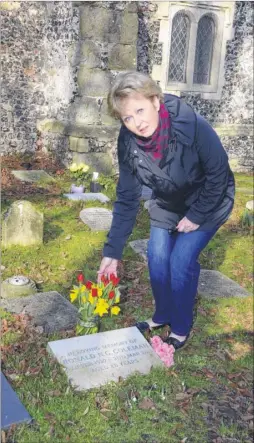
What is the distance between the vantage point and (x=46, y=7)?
9586 mm

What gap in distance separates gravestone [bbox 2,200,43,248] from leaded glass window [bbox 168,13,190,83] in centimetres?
638

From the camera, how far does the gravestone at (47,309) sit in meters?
3.82

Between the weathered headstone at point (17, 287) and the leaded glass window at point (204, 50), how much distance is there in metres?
7.99

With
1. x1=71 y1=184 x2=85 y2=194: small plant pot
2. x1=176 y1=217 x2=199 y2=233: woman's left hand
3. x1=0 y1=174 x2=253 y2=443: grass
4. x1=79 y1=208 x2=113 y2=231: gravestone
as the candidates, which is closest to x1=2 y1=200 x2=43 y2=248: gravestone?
x1=0 y1=174 x2=253 y2=443: grass

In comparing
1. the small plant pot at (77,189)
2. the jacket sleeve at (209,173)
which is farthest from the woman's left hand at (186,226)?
the small plant pot at (77,189)

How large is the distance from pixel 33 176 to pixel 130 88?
599 cm

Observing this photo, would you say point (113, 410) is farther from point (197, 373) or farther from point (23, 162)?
point (23, 162)

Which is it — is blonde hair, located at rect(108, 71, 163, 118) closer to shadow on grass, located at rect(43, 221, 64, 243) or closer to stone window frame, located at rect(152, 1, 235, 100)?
shadow on grass, located at rect(43, 221, 64, 243)

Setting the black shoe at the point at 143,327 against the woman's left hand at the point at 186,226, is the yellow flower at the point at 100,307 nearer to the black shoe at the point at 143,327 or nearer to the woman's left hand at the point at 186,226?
the black shoe at the point at 143,327

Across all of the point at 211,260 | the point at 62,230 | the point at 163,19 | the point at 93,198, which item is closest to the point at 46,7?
the point at 163,19

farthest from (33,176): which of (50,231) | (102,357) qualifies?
(102,357)

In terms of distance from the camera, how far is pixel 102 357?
3320mm

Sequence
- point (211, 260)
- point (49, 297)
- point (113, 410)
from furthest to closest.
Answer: point (211, 260)
point (49, 297)
point (113, 410)

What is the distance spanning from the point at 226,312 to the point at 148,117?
90.9 inches
